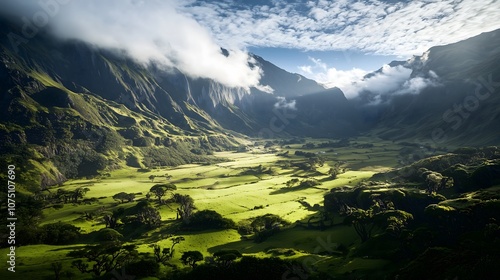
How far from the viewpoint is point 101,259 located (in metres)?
76.6

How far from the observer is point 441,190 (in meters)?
111

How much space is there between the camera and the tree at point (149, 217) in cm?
12032

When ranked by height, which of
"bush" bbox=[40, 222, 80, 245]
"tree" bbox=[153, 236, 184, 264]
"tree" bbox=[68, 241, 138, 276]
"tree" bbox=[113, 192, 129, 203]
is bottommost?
"tree" bbox=[153, 236, 184, 264]

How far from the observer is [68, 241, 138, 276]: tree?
235ft

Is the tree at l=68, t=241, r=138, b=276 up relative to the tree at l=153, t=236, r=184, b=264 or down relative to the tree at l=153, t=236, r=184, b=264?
up

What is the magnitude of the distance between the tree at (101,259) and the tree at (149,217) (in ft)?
138

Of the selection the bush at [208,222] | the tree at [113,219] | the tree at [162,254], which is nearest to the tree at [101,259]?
the tree at [162,254]

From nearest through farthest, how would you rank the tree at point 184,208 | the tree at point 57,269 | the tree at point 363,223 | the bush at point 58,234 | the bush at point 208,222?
the tree at point 57,269 → the tree at point 363,223 → the bush at point 58,234 → the bush at point 208,222 → the tree at point 184,208

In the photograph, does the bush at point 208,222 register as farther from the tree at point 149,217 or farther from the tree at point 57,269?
the tree at point 57,269

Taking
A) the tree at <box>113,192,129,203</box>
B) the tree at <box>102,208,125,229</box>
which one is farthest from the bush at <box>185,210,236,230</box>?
the tree at <box>113,192,129,203</box>

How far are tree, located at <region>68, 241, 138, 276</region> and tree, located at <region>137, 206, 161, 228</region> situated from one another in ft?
138

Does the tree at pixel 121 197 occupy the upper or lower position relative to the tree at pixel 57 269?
upper

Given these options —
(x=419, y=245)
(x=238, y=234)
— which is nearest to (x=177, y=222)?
(x=238, y=234)

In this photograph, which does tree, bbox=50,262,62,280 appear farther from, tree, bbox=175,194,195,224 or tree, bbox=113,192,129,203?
tree, bbox=113,192,129,203
